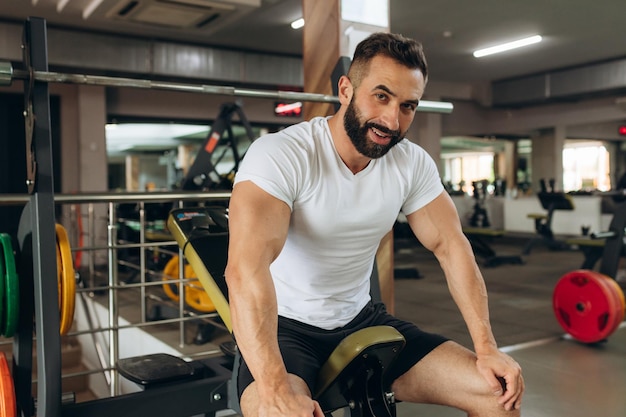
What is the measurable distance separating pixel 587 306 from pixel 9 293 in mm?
2655

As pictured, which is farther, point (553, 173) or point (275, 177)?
point (553, 173)

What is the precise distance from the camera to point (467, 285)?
1.35 m

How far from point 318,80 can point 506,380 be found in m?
1.68

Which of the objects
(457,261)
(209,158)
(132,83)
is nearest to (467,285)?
(457,261)

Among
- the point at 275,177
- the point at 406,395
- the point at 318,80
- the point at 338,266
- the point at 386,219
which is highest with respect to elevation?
the point at 318,80

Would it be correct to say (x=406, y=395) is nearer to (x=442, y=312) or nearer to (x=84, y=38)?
(x=442, y=312)

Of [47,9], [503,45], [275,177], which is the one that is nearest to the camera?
[275,177]

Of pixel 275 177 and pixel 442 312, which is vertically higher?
pixel 275 177

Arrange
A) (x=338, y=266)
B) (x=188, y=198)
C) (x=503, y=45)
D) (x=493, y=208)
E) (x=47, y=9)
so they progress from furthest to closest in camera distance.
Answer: (x=493, y=208), (x=503, y=45), (x=47, y=9), (x=188, y=198), (x=338, y=266)

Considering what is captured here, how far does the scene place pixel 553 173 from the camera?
10711mm

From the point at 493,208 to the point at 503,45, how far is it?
153 inches

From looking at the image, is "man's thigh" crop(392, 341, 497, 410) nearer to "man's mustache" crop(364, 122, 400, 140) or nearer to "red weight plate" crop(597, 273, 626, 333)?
"man's mustache" crop(364, 122, 400, 140)

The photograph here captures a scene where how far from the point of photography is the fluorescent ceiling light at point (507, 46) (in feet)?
22.4

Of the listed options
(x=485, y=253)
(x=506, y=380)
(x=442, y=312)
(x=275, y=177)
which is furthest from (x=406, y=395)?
(x=485, y=253)
